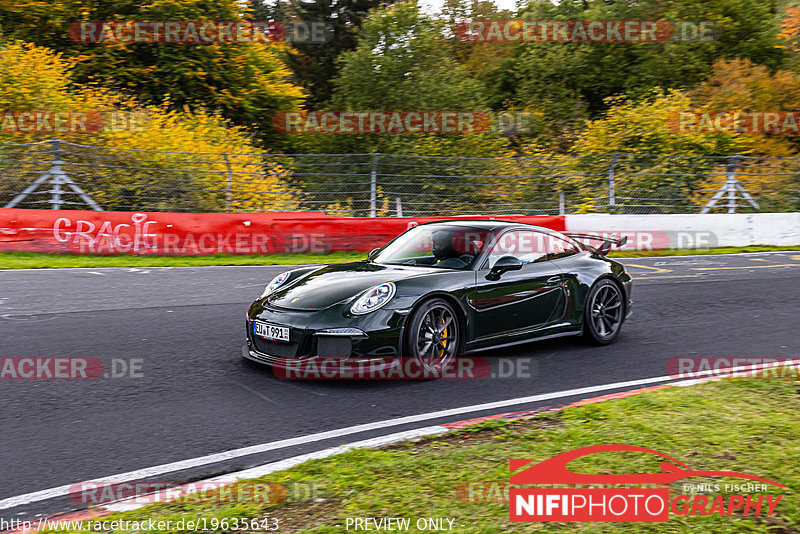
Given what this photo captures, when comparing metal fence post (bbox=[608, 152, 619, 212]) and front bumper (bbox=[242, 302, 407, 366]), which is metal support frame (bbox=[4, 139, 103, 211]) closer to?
front bumper (bbox=[242, 302, 407, 366])

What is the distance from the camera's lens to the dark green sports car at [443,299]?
20.2 ft

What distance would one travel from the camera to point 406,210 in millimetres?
18625

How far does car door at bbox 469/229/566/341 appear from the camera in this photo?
6.90 meters

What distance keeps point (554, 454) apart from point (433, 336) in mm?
2282

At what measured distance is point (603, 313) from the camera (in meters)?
8.02

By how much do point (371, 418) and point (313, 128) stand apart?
2997 cm

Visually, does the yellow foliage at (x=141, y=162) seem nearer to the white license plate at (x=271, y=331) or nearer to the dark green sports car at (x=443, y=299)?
the dark green sports car at (x=443, y=299)

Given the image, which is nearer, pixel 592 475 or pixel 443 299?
pixel 592 475

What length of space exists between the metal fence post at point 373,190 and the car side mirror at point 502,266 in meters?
10.9

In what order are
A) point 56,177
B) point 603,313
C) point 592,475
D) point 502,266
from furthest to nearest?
point 56,177 → point 603,313 → point 502,266 → point 592,475

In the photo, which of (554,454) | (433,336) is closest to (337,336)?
(433,336)

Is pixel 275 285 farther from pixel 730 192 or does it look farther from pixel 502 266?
pixel 730 192

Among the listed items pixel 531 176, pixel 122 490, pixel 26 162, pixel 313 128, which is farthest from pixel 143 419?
pixel 313 128

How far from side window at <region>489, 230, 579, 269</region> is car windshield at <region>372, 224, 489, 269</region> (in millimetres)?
164
